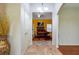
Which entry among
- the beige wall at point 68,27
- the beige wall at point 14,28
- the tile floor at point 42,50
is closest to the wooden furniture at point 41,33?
the tile floor at point 42,50

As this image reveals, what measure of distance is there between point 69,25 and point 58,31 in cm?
49

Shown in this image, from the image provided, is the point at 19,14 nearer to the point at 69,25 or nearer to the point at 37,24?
the point at 37,24

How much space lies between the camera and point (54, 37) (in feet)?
17.3

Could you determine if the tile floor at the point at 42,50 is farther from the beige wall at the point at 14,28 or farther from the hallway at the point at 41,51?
the beige wall at the point at 14,28

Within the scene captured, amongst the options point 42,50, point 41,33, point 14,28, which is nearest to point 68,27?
point 41,33

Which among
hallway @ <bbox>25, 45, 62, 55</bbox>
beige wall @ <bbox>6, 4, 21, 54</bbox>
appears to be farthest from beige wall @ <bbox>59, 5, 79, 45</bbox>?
beige wall @ <bbox>6, 4, 21, 54</bbox>

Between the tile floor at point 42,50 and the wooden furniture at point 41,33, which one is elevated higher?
the wooden furniture at point 41,33

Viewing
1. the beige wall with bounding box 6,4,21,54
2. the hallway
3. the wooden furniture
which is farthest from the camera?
the wooden furniture

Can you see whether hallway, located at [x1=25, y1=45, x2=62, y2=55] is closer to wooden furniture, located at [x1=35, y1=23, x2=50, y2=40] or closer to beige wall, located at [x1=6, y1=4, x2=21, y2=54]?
beige wall, located at [x1=6, y1=4, x2=21, y2=54]

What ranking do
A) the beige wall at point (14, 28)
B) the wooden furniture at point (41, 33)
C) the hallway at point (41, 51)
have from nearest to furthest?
the beige wall at point (14, 28) → the hallway at point (41, 51) → the wooden furniture at point (41, 33)

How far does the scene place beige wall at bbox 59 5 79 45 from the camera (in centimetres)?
489

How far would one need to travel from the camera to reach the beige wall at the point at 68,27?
16.0ft
